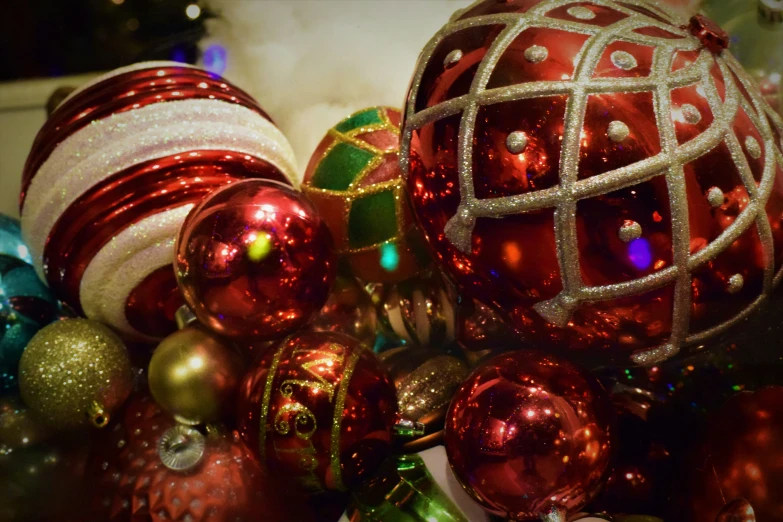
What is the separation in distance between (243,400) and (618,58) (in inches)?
18.3

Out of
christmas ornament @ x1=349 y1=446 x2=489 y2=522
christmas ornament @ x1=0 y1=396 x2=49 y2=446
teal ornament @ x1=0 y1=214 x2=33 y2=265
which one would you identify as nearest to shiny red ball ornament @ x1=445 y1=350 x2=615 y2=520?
christmas ornament @ x1=349 y1=446 x2=489 y2=522

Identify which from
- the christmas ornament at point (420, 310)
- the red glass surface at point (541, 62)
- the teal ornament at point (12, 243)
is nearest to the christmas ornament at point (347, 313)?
the christmas ornament at point (420, 310)

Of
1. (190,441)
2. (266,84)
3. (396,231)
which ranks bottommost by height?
(190,441)

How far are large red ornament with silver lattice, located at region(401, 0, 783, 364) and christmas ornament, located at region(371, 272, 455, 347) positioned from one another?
0.57ft

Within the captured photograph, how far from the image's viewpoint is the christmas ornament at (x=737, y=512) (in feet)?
1.56

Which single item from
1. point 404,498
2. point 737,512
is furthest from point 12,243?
point 737,512

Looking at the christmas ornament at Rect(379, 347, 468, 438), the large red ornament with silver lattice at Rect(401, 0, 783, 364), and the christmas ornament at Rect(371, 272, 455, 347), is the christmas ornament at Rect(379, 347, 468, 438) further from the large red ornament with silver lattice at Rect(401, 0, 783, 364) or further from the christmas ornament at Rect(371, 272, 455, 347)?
the large red ornament with silver lattice at Rect(401, 0, 783, 364)

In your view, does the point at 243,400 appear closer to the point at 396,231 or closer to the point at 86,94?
the point at 396,231

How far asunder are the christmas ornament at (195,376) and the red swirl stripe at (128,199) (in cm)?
14

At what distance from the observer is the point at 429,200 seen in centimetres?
56

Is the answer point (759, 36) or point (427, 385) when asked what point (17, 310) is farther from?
point (759, 36)

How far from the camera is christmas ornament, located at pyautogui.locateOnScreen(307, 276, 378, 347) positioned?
29.4 inches

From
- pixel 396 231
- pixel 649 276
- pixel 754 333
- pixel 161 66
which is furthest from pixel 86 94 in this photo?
pixel 754 333

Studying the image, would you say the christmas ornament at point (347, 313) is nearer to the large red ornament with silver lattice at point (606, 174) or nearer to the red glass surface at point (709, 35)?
the large red ornament with silver lattice at point (606, 174)
